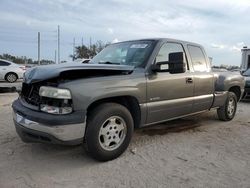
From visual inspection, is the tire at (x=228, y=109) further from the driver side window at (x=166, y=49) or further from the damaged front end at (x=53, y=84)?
the damaged front end at (x=53, y=84)

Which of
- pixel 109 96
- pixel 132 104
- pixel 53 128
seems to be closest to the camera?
pixel 53 128

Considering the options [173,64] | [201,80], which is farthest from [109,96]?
[201,80]

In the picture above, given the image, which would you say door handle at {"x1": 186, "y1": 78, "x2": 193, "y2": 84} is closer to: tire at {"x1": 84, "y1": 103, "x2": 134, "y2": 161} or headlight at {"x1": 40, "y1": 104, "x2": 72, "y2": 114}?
tire at {"x1": 84, "y1": 103, "x2": 134, "y2": 161}

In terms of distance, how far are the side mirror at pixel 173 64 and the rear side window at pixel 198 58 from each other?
1.31 m

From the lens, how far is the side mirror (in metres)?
4.92

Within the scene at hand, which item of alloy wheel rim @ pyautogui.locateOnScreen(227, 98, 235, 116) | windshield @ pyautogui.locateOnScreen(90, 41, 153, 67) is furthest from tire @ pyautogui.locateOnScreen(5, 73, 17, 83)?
alloy wheel rim @ pyautogui.locateOnScreen(227, 98, 235, 116)

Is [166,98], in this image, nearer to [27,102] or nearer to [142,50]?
[142,50]

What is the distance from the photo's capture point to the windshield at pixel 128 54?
5223mm

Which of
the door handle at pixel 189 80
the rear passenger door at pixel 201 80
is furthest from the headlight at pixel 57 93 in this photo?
the rear passenger door at pixel 201 80

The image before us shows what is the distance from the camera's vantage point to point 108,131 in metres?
4.49

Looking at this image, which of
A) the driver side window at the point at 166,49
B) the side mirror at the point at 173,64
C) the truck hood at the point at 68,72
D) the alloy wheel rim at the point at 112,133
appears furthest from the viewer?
the driver side window at the point at 166,49

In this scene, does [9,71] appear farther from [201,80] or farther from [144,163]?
[144,163]

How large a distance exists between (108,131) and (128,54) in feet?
5.15

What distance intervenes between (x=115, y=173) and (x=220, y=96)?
3816 millimetres
